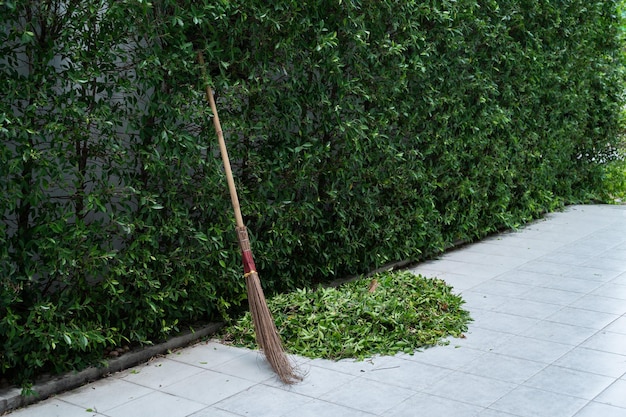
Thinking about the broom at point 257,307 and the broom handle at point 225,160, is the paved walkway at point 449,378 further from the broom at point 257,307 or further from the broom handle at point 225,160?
the broom handle at point 225,160

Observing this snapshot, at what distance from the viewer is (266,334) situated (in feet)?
15.8

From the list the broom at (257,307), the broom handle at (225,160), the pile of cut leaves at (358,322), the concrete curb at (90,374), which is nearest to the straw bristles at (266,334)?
the broom at (257,307)

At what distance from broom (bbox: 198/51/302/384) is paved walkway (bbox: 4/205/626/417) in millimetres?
95

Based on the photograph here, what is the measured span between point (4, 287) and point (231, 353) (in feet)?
5.05

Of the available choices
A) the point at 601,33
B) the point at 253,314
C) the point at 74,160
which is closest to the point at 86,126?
the point at 74,160

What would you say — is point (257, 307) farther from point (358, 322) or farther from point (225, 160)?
point (225, 160)

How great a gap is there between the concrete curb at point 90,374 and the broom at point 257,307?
578mm

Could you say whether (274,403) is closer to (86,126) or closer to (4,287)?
(4,287)

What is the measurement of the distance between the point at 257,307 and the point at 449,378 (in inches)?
47.4

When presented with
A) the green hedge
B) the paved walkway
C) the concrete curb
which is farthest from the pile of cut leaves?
the green hedge

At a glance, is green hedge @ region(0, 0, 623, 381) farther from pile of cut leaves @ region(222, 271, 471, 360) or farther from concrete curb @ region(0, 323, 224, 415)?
pile of cut leaves @ region(222, 271, 471, 360)

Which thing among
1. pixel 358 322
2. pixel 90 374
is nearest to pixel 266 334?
pixel 358 322

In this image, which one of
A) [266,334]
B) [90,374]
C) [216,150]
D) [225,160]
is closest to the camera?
[90,374]

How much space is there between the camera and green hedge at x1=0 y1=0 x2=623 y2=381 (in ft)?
14.0
